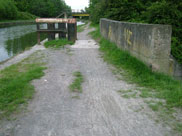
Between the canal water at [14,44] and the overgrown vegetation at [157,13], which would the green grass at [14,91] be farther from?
the canal water at [14,44]

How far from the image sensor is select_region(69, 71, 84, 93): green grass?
5.48m

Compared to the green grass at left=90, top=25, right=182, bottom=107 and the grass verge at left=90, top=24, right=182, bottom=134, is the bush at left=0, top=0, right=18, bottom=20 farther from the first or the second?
the grass verge at left=90, top=24, right=182, bottom=134

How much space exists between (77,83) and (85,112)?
69.6 inches

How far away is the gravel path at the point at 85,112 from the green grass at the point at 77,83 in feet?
0.36

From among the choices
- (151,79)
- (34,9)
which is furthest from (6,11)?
(151,79)

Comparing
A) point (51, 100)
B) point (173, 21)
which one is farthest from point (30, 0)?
point (51, 100)

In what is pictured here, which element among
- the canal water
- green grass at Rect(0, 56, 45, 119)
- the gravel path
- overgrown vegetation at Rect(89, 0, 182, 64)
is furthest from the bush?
the gravel path

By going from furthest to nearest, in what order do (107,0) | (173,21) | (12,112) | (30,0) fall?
(30,0) < (107,0) < (173,21) < (12,112)

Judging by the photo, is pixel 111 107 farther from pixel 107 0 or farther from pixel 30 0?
pixel 30 0

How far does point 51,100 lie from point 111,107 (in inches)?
49.4

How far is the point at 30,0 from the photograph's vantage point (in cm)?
10912

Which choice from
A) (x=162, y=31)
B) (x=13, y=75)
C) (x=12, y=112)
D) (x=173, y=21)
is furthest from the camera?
(x=173, y=21)

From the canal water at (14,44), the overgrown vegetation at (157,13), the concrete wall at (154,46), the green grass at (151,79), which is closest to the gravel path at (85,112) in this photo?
the green grass at (151,79)

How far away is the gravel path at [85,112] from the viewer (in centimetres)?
351
